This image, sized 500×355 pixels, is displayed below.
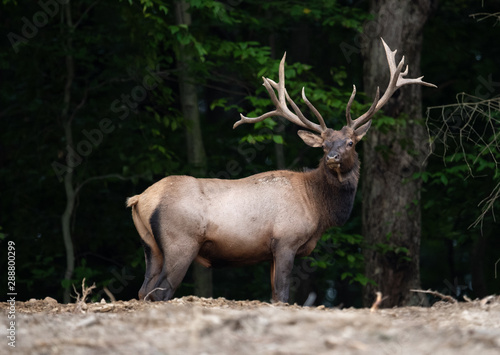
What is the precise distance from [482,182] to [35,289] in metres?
8.07

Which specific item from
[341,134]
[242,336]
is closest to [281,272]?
[341,134]

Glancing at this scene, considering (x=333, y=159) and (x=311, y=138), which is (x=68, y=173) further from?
(x=333, y=159)

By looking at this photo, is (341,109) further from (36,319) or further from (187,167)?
(36,319)

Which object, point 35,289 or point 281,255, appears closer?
point 281,255

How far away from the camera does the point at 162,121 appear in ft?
42.3

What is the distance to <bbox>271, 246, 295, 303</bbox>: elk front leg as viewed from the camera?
8266 millimetres

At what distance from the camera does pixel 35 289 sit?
1438 cm

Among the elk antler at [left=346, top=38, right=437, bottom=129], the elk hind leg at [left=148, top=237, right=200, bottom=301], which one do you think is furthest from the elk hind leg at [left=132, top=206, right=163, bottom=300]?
the elk antler at [left=346, top=38, right=437, bottom=129]

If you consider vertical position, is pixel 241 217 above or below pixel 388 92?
below

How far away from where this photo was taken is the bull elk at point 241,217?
318 inches

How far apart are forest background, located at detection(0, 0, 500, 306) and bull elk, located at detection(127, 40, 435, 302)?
7.62 feet

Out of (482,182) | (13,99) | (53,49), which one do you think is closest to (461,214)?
(482,182)

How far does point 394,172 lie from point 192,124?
327cm

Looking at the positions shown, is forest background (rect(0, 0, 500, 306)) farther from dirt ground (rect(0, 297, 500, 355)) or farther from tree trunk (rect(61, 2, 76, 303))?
dirt ground (rect(0, 297, 500, 355))
